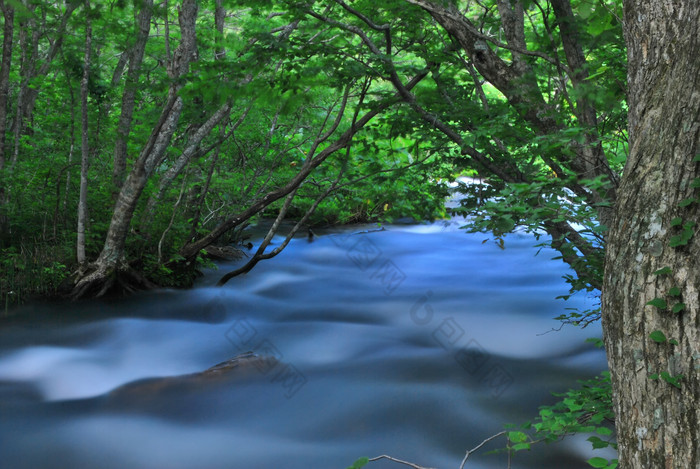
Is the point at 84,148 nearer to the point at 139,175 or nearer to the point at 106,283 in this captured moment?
the point at 139,175

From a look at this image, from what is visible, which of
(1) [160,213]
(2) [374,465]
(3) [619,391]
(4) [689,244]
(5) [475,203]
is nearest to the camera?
(4) [689,244]

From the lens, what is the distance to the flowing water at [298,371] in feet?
14.3

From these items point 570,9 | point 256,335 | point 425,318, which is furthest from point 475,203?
point 256,335

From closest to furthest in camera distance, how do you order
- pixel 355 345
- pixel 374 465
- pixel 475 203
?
1. pixel 374 465
2. pixel 475 203
3. pixel 355 345

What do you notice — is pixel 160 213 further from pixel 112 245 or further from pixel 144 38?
pixel 144 38

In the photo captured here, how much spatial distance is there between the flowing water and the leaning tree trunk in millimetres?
Answer: 2096

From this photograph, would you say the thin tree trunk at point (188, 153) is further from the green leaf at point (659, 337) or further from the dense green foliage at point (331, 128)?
the green leaf at point (659, 337)

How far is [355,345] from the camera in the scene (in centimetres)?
646

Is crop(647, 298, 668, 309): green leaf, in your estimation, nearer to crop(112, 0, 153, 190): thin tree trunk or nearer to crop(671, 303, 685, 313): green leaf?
crop(671, 303, 685, 313): green leaf

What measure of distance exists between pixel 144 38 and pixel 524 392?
19.1 ft

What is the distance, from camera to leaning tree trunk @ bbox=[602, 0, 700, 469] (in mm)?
2023

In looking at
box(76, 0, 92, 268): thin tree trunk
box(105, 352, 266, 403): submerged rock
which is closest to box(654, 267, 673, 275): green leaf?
box(105, 352, 266, 403): submerged rock

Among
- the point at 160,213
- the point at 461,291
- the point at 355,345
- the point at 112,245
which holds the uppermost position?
the point at 160,213

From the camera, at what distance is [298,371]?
5.77m
